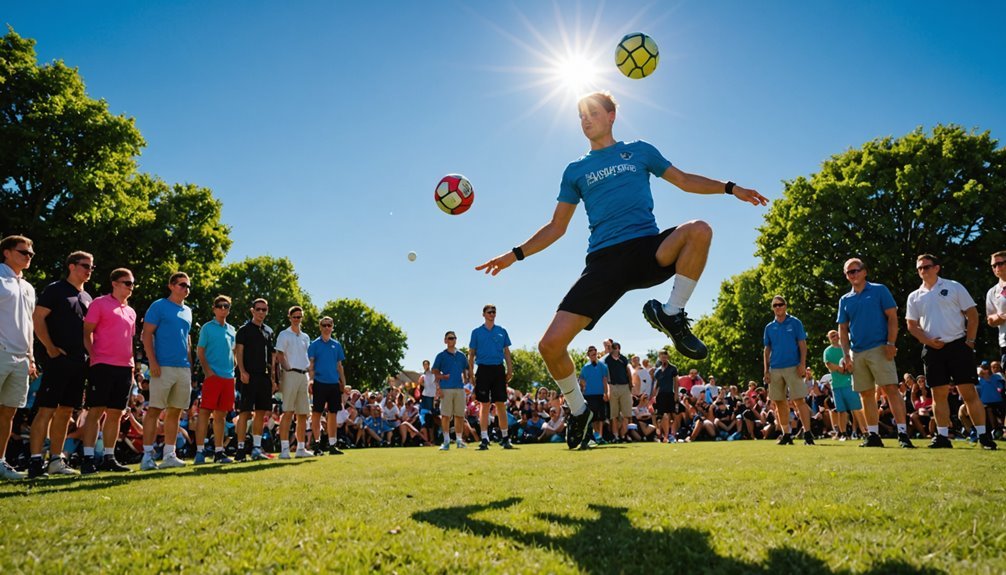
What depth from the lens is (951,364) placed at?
8031 millimetres

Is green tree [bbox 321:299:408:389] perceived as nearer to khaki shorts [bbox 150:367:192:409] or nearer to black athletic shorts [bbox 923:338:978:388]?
khaki shorts [bbox 150:367:192:409]

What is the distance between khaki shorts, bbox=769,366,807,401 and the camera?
10289 mm

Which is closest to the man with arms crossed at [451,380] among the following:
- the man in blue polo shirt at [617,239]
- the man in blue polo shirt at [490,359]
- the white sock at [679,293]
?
the man in blue polo shirt at [490,359]

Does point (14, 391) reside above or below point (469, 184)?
below

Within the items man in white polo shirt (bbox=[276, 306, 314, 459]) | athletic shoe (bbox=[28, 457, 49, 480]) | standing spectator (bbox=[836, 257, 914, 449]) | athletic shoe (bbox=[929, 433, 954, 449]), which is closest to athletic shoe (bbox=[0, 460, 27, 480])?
athletic shoe (bbox=[28, 457, 49, 480])

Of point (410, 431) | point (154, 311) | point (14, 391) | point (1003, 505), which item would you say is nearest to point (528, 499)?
point (1003, 505)

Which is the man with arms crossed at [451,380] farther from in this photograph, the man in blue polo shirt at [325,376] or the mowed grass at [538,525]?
the mowed grass at [538,525]

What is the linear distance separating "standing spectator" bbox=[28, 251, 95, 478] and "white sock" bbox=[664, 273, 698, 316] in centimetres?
693

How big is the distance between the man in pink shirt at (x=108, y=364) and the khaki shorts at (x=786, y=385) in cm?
1035

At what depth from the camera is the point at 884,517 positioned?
9.09 feet

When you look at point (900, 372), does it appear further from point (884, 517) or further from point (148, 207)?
point (148, 207)

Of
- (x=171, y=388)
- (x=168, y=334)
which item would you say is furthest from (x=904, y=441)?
(x=168, y=334)

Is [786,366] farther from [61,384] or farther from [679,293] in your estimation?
[61,384]

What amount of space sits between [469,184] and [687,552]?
19.4 ft
